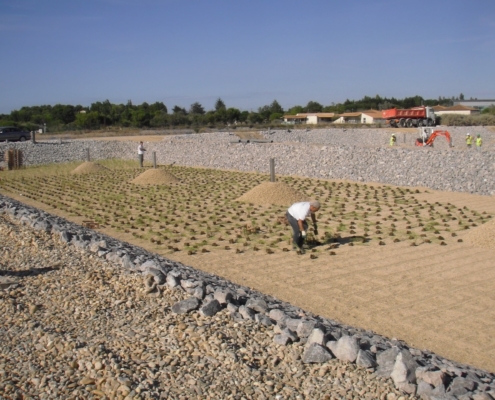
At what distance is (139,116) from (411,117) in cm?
3866

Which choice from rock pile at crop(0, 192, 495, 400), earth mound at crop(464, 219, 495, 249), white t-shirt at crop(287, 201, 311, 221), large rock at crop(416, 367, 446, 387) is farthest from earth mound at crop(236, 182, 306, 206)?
large rock at crop(416, 367, 446, 387)

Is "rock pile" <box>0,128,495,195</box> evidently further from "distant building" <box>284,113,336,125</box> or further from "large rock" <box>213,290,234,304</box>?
"distant building" <box>284,113,336,125</box>

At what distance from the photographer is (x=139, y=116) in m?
80.7

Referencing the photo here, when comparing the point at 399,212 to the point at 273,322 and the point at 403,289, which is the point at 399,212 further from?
the point at 273,322

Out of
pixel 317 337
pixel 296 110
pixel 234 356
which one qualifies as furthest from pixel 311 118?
pixel 234 356

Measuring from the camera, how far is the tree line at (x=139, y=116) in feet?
246

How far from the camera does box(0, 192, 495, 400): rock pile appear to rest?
4625 millimetres

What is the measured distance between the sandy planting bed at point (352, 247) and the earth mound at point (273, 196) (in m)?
0.15

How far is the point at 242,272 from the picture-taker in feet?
30.6

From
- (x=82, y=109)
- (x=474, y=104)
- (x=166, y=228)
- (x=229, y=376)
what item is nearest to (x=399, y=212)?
(x=166, y=228)

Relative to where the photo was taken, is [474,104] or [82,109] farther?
[474,104]

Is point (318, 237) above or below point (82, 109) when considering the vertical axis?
below

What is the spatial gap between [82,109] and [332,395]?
101858mm

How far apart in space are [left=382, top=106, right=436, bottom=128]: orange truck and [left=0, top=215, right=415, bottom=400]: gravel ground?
54.1m
